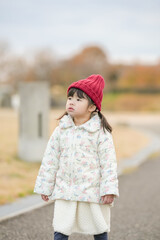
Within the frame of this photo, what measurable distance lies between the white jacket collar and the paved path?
1292 millimetres

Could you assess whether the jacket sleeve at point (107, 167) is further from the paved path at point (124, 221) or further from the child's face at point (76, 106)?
the paved path at point (124, 221)

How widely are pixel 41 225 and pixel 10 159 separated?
345 cm

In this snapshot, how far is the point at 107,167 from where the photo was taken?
8.77 feet

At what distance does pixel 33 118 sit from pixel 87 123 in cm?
453

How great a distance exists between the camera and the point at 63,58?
152 feet

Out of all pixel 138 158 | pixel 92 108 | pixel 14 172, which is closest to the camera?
pixel 92 108

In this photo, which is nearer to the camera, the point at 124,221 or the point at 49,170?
the point at 49,170

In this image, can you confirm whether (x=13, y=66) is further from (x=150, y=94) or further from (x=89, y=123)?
(x=89, y=123)

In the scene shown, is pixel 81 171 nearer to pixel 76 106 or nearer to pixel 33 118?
pixel 76 106

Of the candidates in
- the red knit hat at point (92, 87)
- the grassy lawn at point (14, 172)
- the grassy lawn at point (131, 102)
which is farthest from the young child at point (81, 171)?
the grassy lawn at point (131, 102)

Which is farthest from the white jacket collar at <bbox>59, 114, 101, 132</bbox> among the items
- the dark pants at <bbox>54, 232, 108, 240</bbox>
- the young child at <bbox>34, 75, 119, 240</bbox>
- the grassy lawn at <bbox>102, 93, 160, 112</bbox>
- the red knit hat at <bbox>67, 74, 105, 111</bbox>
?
the grassy lawn at <bbox>102, 93, 160, 112</bbox>

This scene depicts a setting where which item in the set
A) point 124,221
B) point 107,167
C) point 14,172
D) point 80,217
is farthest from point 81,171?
point 14,172

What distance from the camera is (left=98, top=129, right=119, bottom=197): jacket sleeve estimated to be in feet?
8.59

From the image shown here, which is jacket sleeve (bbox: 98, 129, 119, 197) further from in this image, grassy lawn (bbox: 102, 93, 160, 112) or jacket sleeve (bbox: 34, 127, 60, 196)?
grassy lawn (bbox: 102, 93, 160, 112)
